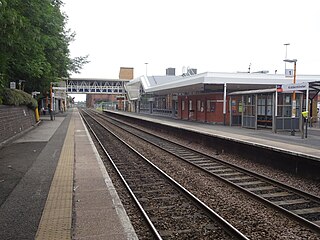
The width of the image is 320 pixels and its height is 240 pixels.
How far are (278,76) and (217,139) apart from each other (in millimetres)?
18953

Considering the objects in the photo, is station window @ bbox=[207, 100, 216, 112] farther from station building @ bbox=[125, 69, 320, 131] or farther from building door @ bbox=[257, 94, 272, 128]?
building door @ bbox=[257, 94, 272, 128]

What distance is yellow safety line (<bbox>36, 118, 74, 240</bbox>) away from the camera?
493cm

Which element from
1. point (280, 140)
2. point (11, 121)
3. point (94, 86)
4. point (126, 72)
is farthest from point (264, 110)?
point (126, 72)

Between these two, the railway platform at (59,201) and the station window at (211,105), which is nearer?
the railway platform at (59,201)

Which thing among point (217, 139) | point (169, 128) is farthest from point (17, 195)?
point (169, 128)

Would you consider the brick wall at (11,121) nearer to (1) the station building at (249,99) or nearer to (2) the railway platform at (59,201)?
(2) the railway platform at (59,201)

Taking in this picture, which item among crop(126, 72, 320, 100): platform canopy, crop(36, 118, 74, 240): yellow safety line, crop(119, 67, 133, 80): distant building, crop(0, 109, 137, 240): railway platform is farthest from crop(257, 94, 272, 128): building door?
crop(119, 67, 133, 80): distant building

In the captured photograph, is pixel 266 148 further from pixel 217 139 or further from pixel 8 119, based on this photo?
pixel 8 119

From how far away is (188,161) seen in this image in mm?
11883

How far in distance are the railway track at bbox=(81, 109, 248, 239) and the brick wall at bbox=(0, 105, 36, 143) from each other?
830cm

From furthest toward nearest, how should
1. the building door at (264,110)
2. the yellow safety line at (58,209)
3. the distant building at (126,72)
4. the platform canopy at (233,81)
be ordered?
the distant building at (126,72) → the platform canopy at (233,81) → the building door at (264,110) → the yellow safety line at (58,209)

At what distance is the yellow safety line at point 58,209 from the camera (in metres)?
4.93

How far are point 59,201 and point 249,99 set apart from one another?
64.9 ft

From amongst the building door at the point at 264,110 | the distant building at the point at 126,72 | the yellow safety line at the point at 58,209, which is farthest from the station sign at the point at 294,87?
the distant building at the point at 126,72
